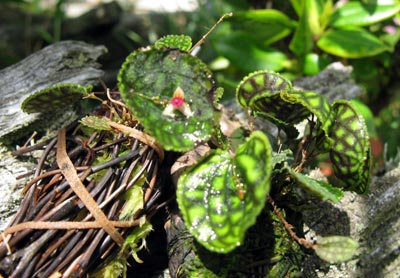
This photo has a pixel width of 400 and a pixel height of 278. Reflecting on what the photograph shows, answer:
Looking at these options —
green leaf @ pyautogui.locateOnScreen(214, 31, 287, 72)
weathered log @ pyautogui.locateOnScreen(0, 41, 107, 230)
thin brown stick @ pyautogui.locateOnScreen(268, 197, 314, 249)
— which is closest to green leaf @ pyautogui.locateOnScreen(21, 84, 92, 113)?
weathered log @ pyautogui.locateOnScreen(0, 41, 107, 230)

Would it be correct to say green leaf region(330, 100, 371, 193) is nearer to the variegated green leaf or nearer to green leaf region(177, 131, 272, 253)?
the variegated green leaf

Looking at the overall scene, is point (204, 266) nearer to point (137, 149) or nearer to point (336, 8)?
point (137, 149)

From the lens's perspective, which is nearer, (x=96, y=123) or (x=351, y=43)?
(x=96, y=123)

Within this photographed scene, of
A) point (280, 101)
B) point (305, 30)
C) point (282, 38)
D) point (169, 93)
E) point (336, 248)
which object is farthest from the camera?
point (282, 38)

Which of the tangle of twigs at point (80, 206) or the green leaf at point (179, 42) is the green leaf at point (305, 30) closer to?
the green leaf at point (179, 42)

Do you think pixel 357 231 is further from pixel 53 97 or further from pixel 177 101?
pixel 53 97

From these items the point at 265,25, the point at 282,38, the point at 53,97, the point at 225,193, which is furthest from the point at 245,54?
the point at 225,193

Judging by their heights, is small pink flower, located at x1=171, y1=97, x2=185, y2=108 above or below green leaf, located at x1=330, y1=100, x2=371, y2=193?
above
